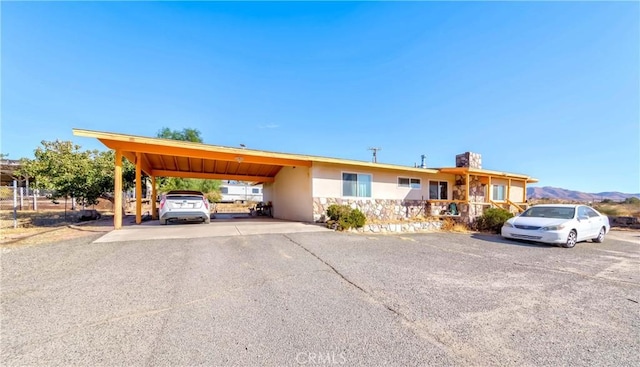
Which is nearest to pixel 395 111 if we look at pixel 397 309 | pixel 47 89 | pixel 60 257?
pixel 397 309

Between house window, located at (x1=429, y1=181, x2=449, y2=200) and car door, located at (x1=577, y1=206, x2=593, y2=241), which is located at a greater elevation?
house window, located at (x1=429, y1=181, x2=449, y2=200)

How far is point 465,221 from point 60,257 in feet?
51.9

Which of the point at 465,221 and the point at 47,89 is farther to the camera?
the point at 465,221

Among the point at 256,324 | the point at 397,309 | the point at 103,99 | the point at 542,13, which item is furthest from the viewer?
the point at 103,99

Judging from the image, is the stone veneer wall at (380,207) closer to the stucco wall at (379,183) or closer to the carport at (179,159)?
the stucco wall at (379,183)

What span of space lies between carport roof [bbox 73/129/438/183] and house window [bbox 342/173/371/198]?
70 cm

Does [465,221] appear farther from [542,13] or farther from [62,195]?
[62,195]

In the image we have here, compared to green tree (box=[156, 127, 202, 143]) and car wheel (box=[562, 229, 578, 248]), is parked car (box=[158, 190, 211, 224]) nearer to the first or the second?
car wheel (box=[562, 229, 578, 248])

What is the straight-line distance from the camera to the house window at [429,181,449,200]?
1442 cm

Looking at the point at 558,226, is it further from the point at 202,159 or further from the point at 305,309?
the point at 202,159

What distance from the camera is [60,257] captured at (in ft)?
16.3

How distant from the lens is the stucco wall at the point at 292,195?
38.2 ft

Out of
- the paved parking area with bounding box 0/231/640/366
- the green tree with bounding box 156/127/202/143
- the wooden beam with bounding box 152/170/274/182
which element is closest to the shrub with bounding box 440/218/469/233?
the paved parking area with bounding box 0/231/640/366

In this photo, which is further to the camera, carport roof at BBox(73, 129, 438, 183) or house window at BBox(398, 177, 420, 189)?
house window at BBox(398, 177, 420, 189)
